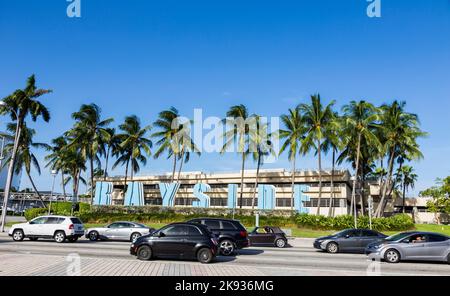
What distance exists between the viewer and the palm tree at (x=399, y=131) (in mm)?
49219

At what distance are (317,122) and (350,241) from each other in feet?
102

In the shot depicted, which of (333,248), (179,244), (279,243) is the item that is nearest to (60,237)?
(179,244)

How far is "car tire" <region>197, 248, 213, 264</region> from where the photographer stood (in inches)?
543

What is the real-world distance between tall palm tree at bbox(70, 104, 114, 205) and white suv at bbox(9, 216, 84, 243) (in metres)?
34.5

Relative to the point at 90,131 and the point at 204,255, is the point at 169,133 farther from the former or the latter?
the point at 204,255

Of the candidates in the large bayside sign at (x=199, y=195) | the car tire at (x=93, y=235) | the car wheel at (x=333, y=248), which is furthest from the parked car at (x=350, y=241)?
the large bayside sign at (x=199, y=195)

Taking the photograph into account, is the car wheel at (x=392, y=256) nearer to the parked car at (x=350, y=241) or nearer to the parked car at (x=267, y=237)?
the parked car at (x=350, y=241)

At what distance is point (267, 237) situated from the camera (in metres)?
23.1

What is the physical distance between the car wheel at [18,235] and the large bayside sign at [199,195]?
85.1ft

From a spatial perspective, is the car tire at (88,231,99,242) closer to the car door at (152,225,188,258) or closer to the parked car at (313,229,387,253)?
the car door at (152,225,188,258)

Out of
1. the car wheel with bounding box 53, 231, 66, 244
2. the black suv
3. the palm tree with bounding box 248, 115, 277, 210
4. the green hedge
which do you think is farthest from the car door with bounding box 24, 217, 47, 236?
the palm tree with bounding box 248, 115, 277, 210
